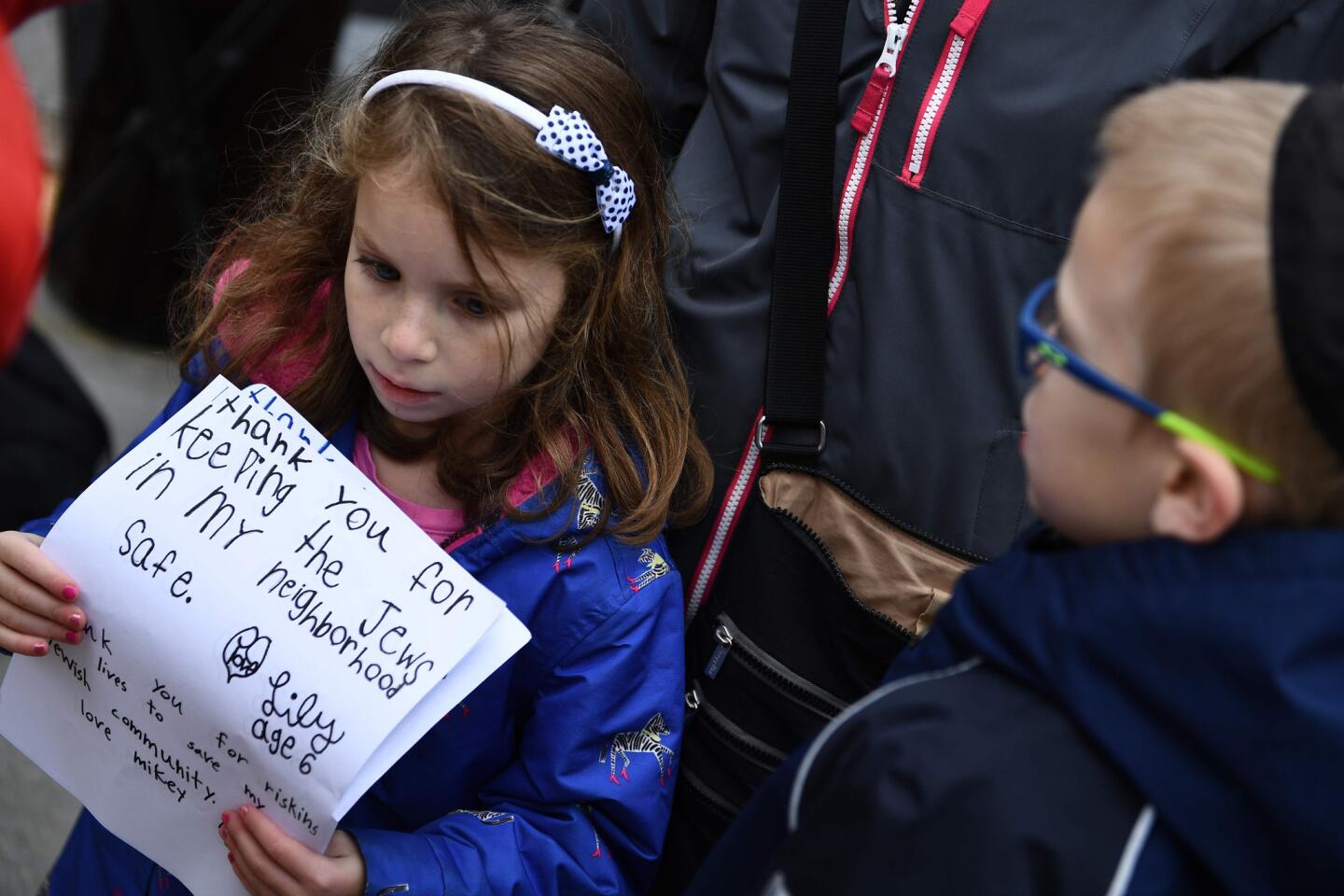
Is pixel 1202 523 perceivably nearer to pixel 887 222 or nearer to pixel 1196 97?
pixel 1196 97

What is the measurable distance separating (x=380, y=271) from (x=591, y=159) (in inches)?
10.2

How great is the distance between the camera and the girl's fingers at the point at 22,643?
137cm

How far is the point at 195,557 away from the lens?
4.35 feet

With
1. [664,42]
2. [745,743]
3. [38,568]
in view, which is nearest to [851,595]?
[745,743]

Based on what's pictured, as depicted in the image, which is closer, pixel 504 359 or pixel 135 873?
pixel 504 359

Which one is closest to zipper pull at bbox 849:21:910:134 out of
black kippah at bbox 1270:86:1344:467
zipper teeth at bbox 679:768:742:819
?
black kippah at bbox 1270:86:1344:467

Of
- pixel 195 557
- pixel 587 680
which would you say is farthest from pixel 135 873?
pixel 587 680

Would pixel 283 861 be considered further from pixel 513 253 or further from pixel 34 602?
pixel 513 253

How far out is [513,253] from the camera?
134 centimetres

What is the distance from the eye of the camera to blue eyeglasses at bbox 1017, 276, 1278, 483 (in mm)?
844

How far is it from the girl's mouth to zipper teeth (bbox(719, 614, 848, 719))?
1.45 feet

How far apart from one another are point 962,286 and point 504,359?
1.64 ft

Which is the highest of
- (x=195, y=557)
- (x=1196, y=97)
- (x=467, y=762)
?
(x=1196, y=97)

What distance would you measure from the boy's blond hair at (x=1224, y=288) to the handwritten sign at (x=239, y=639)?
692mm
